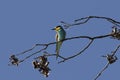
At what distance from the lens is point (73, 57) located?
447 cm

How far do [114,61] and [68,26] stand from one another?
2.00ft

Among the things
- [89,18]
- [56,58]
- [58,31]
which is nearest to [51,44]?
[56,58]

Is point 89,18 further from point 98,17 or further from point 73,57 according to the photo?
point 73,57

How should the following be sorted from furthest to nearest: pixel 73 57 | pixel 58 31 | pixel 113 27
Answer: pixel 58 31 → pixel 113 27 → pixel 73 57

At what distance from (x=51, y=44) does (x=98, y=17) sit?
53 centimetres

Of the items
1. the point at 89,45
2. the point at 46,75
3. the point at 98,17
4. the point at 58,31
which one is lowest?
the point at 58,31

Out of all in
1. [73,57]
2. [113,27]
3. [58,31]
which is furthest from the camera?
[58,31]

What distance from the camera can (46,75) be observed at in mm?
4684

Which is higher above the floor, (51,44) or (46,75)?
(51,44)

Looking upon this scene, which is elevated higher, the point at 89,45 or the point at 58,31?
the point at 89,45

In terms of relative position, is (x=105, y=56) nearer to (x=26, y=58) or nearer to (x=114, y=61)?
(x=114, y=61)

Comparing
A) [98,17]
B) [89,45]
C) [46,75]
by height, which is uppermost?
[98,17]

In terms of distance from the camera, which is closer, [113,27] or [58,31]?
[113,27]

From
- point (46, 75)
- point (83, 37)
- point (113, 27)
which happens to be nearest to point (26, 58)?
point (46, 75)
